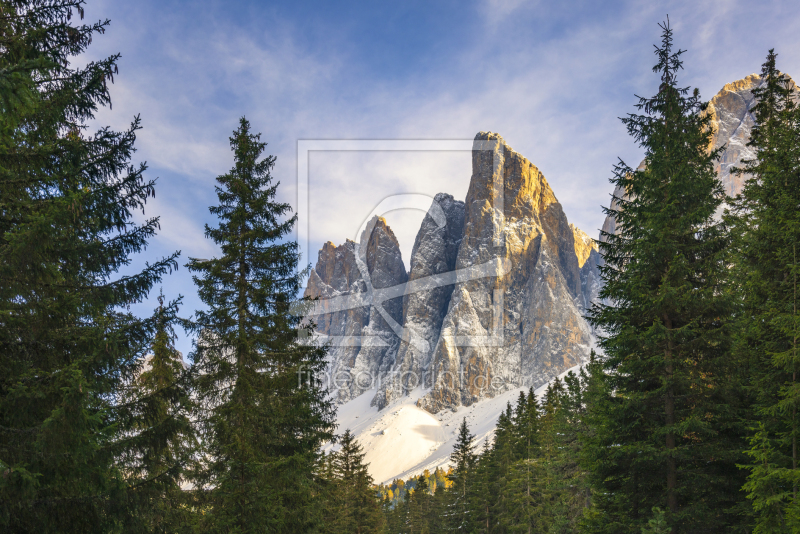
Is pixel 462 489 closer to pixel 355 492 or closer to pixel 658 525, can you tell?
pixel 355 492

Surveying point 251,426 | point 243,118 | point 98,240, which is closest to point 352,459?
point 251,426

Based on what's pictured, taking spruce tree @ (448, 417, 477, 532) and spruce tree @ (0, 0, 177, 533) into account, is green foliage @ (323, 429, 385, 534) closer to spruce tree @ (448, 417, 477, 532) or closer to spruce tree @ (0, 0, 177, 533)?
spruce tree @ (448, 417, 477, 532)

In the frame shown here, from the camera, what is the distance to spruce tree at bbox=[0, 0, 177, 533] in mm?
5312

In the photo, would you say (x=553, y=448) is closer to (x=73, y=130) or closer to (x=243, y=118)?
(x=243, y=118)

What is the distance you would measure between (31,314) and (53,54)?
400cm

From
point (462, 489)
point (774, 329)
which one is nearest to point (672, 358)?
point (774, 329)

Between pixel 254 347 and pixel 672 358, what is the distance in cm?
985

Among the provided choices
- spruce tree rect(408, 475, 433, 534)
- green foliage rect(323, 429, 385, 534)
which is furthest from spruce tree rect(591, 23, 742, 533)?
spruce tree rect(408, 475, 433, 534)

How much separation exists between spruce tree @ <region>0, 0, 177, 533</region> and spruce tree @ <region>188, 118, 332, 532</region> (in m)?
2.65

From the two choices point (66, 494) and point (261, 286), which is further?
point (261, 286)

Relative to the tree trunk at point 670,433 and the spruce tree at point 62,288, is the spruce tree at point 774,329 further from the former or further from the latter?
the spruce tree at point 62,288

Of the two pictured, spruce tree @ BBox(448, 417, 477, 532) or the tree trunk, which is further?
spruce tree @ BBox(448, 417, 477, 532)

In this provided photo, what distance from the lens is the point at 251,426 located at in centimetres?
1045

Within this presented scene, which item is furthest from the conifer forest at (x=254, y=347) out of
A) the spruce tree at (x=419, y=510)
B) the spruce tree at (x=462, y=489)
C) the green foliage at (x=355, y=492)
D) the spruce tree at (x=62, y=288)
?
the spruce tree at (x=419, y=510)
